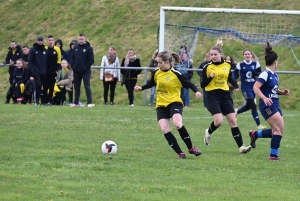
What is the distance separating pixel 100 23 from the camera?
1400 inches

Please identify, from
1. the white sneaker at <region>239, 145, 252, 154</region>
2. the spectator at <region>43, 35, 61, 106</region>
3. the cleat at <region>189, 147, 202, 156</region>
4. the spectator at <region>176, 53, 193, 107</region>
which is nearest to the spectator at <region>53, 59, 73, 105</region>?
the spectator at <region>43, 35, 61, 106</region>

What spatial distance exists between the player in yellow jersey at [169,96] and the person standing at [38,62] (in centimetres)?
1139

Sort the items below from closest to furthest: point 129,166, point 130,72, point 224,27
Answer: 1. point 129,166
2. point 224,27
3. point 130,72

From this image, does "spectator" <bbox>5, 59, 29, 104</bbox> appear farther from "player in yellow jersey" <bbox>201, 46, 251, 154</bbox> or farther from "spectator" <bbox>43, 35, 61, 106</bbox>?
"player in yellow jersey" <bbox>201, 46, 251, 154</bbox>

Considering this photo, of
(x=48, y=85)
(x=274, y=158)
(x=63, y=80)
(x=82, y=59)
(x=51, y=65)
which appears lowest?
(x=274, y=158)

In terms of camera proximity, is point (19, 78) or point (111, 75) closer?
point (19, 78)

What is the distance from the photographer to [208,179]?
9.45 metres

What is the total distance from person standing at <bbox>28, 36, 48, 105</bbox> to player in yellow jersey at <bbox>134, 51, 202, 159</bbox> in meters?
11.4

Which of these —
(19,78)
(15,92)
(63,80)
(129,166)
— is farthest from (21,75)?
(129,166)

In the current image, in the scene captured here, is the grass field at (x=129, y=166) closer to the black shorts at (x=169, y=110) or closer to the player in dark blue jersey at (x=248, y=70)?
the black shorts at (x=169, y=110)

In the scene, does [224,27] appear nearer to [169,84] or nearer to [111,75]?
[111,75]

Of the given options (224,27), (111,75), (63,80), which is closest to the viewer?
(63,80)

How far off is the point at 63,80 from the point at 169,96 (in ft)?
40.9

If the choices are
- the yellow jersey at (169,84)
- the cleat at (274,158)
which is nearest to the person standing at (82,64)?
the yellow jersey at (169,84)
